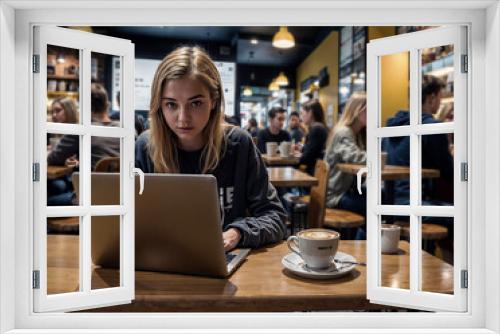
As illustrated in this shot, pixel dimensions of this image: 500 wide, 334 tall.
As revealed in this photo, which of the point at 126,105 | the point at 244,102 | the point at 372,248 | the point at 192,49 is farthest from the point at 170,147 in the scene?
the point at 244,102

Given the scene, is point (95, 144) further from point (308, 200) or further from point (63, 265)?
point (308, 200)

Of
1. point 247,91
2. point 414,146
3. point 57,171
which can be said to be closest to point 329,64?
point 247,91

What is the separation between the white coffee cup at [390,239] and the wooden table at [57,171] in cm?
240

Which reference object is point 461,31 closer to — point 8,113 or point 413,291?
point 413,291

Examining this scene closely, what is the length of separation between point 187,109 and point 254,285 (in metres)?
1.22

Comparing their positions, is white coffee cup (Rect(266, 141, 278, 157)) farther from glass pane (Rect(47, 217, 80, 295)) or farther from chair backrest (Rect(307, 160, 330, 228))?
glass pane (Rect(47, 217, 80, 295))

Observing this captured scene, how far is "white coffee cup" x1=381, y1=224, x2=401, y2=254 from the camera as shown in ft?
4.46

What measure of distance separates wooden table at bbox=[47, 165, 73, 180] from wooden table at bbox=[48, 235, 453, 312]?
1.73 meters

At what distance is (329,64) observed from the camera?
8281 mm

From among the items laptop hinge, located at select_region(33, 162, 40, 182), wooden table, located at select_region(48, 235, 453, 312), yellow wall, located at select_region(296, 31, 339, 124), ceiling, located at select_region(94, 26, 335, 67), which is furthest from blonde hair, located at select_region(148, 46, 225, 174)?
ceiling, located at select_region(94, 26, 335, 67)

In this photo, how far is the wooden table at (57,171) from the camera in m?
2.96

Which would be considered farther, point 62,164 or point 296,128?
point 296,128

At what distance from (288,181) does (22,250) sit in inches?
77.8

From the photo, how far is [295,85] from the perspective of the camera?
11.8 metres
